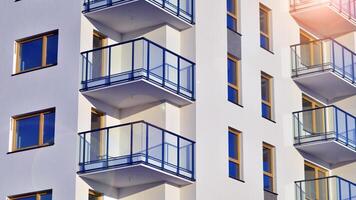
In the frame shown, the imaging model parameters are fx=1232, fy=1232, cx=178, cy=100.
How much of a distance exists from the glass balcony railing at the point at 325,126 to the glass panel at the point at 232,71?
3388 mm

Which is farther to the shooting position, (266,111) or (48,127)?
(266,111)

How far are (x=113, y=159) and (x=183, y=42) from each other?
4888 mm

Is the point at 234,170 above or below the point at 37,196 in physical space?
above

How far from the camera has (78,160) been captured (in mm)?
34875

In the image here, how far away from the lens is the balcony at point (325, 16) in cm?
4291

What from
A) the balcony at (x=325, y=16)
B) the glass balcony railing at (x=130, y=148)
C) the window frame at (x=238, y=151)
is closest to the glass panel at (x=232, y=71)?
the window frame at (x=238, y=151)

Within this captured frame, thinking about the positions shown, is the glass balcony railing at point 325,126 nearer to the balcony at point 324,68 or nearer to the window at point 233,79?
the balcony at point 324,68

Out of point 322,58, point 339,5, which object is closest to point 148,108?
point 322,58

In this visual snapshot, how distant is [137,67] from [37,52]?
3.59m

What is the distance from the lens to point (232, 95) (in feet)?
127

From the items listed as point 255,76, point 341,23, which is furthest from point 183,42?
point 341,23

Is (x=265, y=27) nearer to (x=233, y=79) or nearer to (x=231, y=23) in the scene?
(x=231, y=23)

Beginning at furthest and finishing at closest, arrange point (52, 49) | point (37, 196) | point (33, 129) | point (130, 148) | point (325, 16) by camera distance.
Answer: point (325, 16) < point (52, 49) < point (33, 129) < point (37, 196) < point (130, 148)

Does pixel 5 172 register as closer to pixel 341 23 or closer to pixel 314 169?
pixel 314 169
